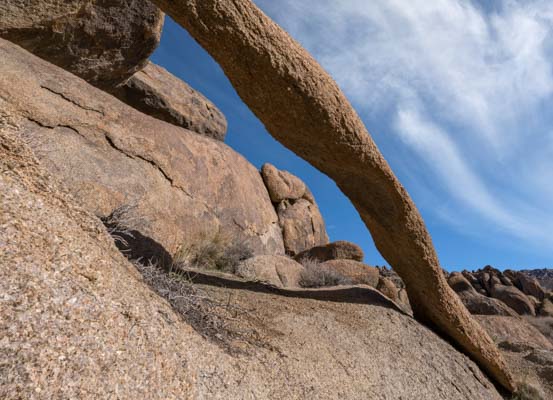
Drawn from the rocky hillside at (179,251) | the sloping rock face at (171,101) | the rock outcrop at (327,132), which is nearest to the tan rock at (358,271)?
the rocky hillside at (179,251)

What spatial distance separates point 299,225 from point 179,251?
8.21 meters

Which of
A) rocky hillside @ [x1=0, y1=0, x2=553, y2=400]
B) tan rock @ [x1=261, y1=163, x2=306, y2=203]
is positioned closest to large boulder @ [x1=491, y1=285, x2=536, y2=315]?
rocky hillside @ [x1=0, y1=0, x2=553, y2=400]

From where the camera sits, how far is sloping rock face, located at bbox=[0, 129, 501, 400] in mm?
1340

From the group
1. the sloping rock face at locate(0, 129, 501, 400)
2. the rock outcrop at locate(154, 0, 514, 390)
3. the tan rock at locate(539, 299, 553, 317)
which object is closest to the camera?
the sloping rock face at locate(0, 129, 501, 400)

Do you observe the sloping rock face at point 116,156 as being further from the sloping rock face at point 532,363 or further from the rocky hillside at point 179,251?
the sloping rock face at point 532,363

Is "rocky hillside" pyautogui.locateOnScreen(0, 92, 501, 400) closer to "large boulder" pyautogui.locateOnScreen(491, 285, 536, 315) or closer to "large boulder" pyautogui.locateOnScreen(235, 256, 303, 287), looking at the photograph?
"large boulder" pyautogui.locateOnScreen(235, 256, 303, 287)

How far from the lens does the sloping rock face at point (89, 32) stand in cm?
589

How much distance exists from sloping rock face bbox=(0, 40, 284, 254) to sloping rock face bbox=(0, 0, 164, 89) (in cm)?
58

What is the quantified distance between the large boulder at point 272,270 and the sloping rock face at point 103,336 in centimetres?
253

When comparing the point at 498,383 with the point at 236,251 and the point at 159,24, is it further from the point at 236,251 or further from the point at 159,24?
the point at 159,24

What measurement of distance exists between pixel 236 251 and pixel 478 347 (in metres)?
4.10

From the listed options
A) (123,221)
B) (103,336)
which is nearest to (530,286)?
(123,221)

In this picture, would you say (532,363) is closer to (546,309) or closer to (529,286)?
(546,309)

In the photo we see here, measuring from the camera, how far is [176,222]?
6.28m
